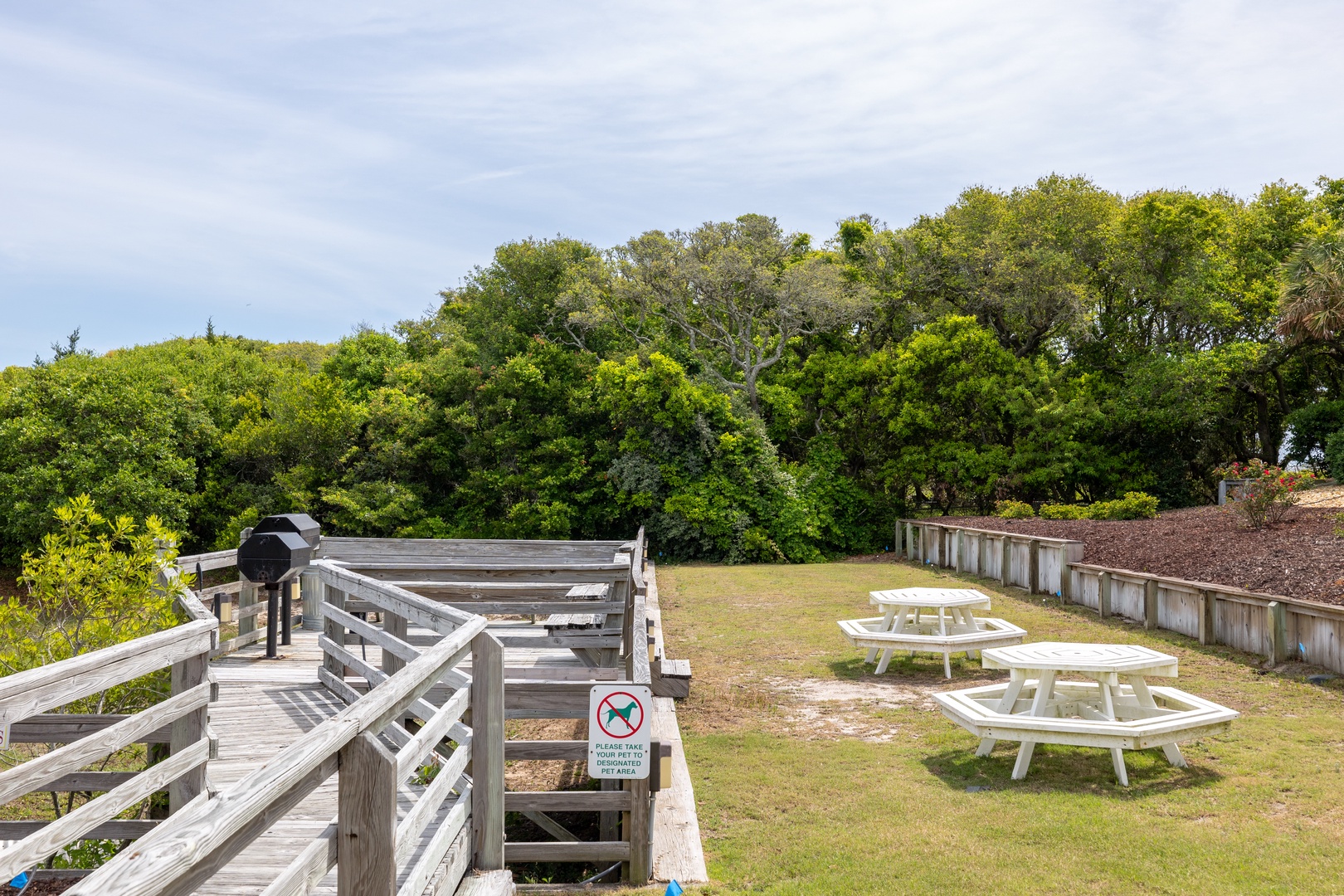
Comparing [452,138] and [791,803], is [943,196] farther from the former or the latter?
[791,803]

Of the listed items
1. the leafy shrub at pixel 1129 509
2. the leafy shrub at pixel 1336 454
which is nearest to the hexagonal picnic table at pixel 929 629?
the leafy shrub at pixel 1129 509

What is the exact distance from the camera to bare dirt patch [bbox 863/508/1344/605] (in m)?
10.3

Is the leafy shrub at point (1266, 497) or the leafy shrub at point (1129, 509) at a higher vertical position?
the leafy shrub at point (1266, 497)

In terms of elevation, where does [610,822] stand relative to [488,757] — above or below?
below

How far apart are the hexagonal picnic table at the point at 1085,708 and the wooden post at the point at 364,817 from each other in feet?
16.8

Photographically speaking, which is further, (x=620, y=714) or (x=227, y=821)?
(x=620, y=714)

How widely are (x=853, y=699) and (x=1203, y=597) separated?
5050 millimetres

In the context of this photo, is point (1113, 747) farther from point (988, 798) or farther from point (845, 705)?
point (845, 705)

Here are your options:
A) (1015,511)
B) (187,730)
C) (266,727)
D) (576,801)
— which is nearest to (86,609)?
(266,727)

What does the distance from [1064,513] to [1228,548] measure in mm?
7753

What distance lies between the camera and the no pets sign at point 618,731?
4.60 m

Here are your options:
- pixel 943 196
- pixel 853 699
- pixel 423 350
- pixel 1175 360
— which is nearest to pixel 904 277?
pixel 943 196

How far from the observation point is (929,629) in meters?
10.4

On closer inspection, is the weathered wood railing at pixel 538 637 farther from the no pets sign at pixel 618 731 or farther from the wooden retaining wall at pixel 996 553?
the wooden retaining wall at pixel 996 553
